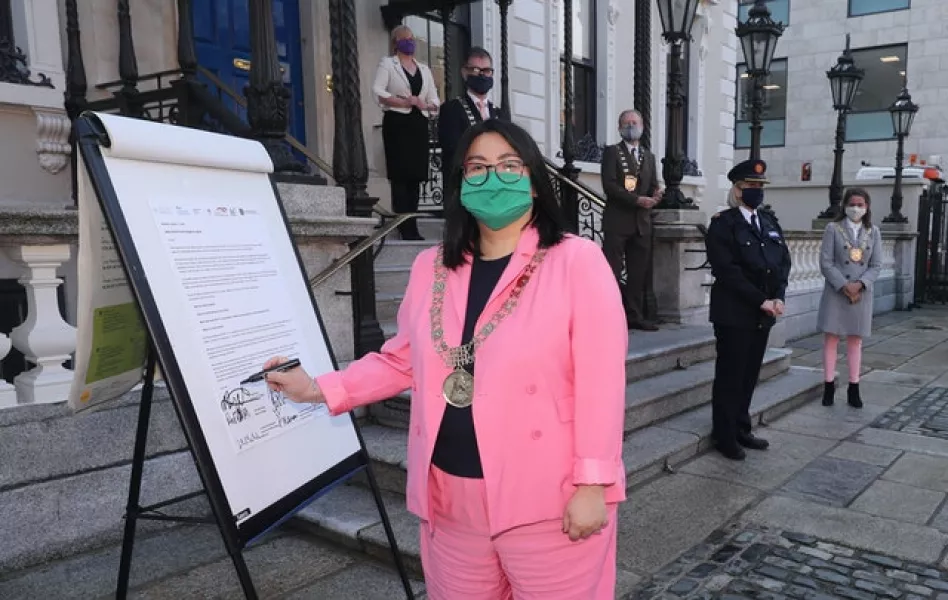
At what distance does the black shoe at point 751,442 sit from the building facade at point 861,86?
1941 cm

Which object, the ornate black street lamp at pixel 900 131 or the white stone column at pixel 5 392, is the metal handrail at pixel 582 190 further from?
the ornate black street lamp at pixel 900 131

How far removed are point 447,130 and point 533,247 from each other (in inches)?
176

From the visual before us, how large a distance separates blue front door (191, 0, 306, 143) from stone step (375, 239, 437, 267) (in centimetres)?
232

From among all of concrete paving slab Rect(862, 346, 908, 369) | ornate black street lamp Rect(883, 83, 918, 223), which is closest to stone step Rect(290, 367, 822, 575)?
concrete paving slab Rect(862, 346, 908, 369)

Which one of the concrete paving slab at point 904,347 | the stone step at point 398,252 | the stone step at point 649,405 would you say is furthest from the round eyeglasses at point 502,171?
the concrete paving slab at point 904,347

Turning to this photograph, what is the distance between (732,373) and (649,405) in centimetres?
65

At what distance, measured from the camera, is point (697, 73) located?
566 inches

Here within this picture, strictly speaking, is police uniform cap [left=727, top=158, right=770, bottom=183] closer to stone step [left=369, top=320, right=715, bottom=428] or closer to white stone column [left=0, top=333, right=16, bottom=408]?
stone step [left=369, top=320, right=715, bottom=428]

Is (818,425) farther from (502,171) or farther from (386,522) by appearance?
(502,171)

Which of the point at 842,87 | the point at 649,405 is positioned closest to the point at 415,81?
the point at 649,405

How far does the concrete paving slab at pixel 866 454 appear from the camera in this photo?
16.9ft

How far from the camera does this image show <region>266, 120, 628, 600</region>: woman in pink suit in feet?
6.14

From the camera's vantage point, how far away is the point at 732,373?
5.02 metres

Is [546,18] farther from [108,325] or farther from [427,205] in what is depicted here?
[108,325]
